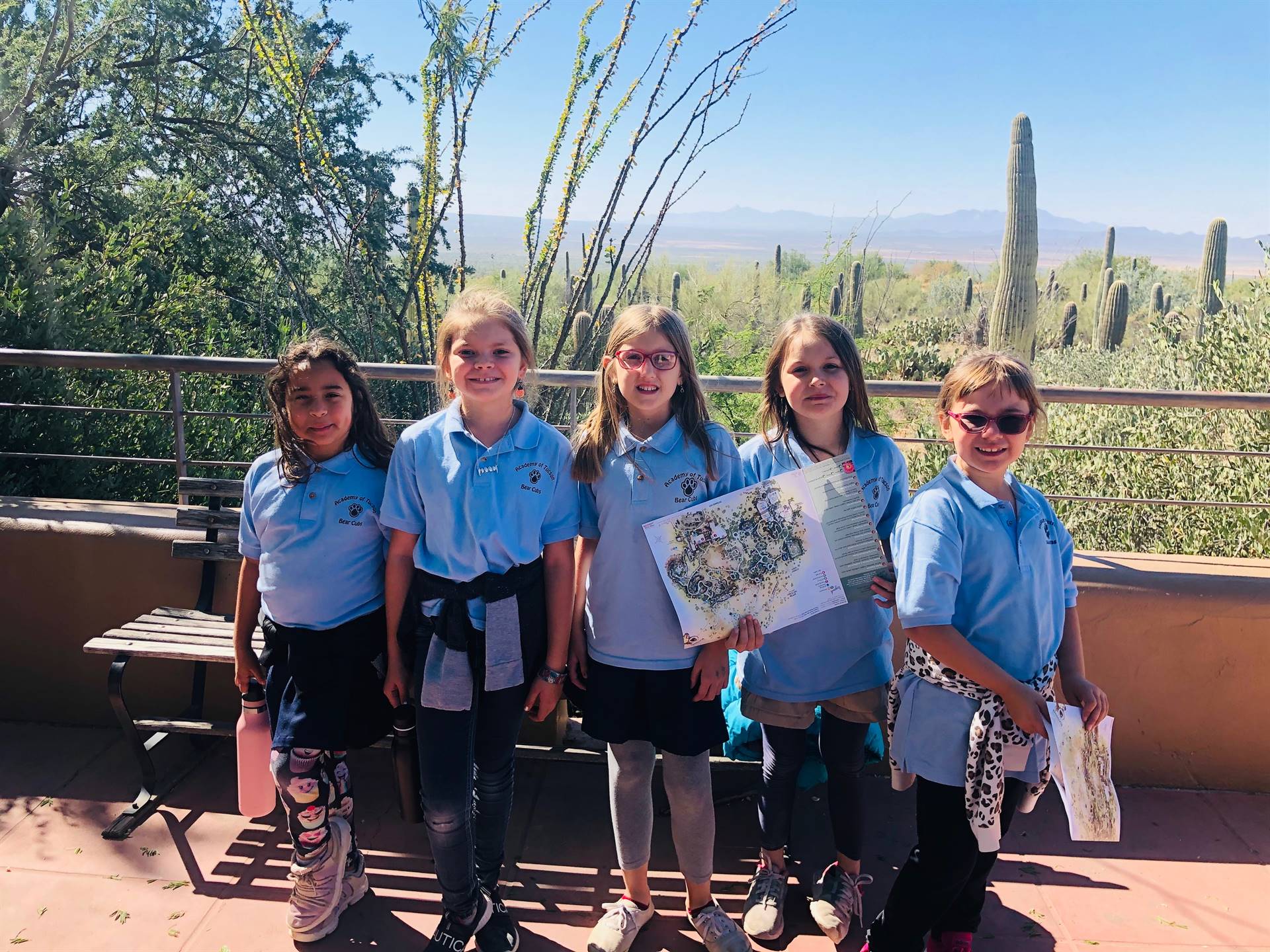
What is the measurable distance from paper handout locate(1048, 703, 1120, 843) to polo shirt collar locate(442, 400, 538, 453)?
55.0 inches

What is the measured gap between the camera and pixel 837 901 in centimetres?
249

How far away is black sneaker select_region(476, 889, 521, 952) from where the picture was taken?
93.5 inches

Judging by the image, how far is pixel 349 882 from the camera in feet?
8.52

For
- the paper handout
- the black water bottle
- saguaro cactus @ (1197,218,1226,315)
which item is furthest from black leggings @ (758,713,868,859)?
saguaro cactus @ (1197,218,1226,315)

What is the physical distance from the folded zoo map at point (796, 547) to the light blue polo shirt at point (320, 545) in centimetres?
96

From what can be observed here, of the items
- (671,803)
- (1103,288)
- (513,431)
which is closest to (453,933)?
(671,803)

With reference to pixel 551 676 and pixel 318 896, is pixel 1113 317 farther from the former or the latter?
pixel 318 896

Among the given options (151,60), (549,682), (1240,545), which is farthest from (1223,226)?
(549,682)

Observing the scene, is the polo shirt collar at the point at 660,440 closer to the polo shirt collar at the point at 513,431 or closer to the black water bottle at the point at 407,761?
the polo shirt collar at the point at 513,431

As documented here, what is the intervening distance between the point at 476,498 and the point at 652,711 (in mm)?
731

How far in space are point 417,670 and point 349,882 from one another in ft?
2.71

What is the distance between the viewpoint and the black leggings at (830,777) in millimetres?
2482

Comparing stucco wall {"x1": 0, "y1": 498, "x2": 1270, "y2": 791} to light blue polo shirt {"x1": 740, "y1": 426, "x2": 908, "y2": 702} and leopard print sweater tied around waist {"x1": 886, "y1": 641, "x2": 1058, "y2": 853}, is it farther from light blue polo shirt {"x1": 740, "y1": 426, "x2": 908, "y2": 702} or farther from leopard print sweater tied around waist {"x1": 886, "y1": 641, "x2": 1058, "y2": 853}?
leopard print sweater tied around waist {"x1": 886, "y1": 641, "x2": 1058, "y2": 853}

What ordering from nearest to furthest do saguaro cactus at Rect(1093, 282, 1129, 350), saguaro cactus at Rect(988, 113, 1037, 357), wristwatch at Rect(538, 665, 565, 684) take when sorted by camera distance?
wristwatch at Rect(538, 665, 565, 684)
saguaro cactus at Rect(988, 113, 1037, 357)
saguaro cactus at Rect(1093, 282, 1129, 350)
